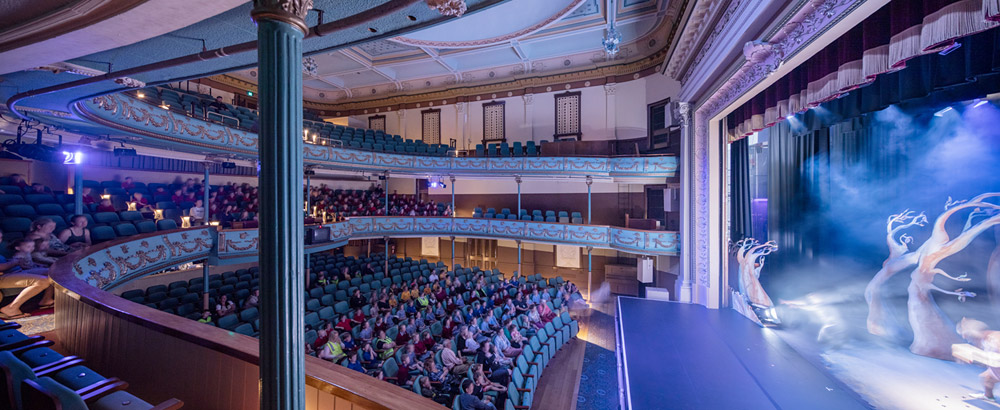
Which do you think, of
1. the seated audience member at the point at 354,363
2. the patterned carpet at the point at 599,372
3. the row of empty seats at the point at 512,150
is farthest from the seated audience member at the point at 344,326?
the row of empty seats at the point at 512,150

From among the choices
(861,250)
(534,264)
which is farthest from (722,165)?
(534,264)

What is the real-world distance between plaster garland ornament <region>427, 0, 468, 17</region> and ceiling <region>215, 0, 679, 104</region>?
7175 mm

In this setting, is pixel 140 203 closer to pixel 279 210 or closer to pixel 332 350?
pixel 332 350

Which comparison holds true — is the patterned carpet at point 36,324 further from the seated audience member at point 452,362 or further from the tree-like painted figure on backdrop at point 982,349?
the tree-like painted figure on backdrop at point 982,349

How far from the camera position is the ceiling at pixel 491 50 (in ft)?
33.1

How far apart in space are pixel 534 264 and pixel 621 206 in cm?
419

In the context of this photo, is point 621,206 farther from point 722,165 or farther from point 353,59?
point 353,59

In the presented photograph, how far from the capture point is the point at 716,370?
5.16m

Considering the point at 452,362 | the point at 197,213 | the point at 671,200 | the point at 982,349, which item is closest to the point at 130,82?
the point at 452,362

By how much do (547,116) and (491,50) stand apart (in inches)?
133

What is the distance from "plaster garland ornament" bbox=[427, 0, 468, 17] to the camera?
208 cm

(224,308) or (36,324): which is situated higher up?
(36,324)

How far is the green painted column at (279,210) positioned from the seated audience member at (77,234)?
7.33 m

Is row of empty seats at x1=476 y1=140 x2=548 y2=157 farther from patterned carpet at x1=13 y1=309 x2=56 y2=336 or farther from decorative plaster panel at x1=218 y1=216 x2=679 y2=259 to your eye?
patterned carpet at x1=13 y1=309 x2=56 y2=336
